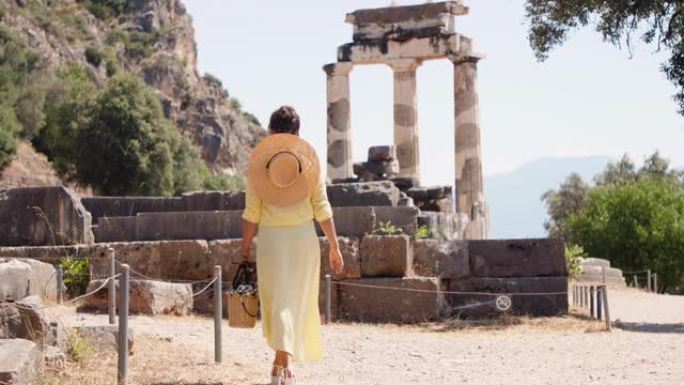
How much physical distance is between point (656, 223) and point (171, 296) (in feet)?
110

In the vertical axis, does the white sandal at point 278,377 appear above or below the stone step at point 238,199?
below

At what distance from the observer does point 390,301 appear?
1585 centimetres

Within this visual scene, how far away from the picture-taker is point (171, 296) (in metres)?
14.7

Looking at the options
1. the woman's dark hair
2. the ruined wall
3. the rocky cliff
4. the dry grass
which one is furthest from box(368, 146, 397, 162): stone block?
the rocky cliff

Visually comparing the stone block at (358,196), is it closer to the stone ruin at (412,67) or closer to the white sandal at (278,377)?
the white sandal at (278,377)

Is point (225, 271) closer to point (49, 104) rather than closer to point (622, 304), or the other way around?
point (622, 304)

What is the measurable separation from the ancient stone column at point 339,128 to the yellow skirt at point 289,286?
23.7m

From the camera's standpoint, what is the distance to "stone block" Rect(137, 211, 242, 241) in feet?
55.1

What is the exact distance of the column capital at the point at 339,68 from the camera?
31.8m

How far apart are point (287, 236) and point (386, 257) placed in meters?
7.76

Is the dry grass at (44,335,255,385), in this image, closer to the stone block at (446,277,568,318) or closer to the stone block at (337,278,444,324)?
the stone block at (337,278,444,324)

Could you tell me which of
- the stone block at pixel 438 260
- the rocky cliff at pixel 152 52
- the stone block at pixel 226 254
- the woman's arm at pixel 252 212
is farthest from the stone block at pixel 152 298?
the rocky cliff at pixel 152 52

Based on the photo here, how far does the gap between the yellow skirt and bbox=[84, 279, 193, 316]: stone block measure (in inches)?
228

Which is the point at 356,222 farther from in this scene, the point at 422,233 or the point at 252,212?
the point at 252,212
